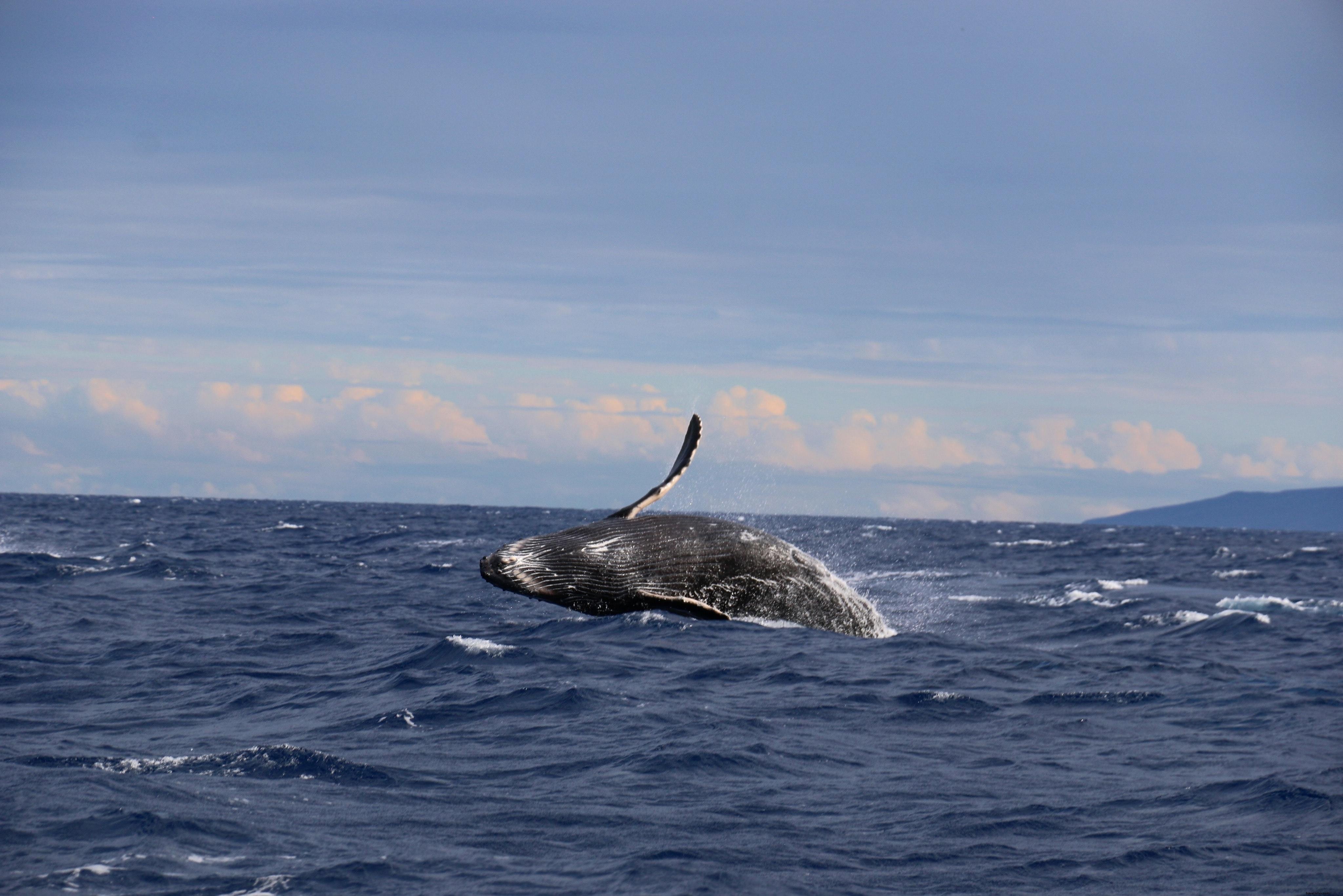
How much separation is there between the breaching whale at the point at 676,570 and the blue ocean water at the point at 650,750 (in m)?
1.89

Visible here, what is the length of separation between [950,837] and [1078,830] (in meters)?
1.19

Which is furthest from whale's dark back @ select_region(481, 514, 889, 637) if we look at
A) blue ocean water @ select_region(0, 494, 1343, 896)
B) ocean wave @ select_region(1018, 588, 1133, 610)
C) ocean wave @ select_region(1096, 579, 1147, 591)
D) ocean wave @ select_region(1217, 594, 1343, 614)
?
ocean wave @ select_region(1096, 579, 1147, 591)

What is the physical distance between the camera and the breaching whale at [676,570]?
30.0ft

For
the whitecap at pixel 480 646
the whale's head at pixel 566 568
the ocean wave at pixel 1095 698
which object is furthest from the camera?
the whitecap at pixel 480 646

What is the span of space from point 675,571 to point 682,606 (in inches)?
39.4

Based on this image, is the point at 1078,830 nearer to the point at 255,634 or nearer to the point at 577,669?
the point at 577,669

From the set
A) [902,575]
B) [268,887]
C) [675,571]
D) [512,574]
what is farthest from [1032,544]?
[268,887]

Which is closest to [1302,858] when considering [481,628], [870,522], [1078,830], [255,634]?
[1078,830]

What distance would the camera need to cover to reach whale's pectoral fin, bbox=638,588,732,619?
880 centimetres

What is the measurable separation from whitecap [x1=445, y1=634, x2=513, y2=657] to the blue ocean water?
186 mm

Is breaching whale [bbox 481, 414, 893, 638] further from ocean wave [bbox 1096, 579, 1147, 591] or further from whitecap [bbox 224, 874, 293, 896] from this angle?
ocean wave [bbox 1096, 579, 1147, 591]

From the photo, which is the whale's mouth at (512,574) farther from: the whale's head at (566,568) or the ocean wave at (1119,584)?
the ocean wave at (1119,584)

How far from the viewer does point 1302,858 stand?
939 cm

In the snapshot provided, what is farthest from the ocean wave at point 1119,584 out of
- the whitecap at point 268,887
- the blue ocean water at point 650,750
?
the whitecap at point 268,887
